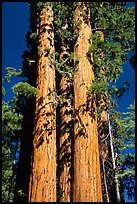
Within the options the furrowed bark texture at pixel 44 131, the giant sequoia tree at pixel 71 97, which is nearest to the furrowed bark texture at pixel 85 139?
the giant sequoia tree at pixel 71 97

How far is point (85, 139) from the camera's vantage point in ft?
19.3

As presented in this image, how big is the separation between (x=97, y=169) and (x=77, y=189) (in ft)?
1.96

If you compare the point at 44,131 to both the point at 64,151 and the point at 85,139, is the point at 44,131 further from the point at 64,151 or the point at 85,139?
the point at 64,151

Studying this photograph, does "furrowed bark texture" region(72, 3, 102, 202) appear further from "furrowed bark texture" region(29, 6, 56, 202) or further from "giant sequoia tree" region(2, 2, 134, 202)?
"furrowed bark texture" region(29, 6, 56, 202)

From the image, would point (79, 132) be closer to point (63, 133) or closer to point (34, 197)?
point (34, 197)

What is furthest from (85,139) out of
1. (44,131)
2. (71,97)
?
(71,97)

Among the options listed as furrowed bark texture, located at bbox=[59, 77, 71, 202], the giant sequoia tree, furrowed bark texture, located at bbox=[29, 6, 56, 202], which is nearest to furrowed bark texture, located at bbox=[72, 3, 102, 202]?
the giant sequoia tree

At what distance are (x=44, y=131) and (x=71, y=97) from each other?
47.0 inches

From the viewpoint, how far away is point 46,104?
22.4 ft

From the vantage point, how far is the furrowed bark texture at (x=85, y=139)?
5359mm

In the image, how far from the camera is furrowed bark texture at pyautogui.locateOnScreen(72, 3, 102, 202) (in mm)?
5359

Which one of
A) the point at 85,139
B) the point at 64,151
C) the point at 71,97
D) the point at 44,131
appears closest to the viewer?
the point at 85,139

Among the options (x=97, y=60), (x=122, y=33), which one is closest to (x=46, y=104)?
(x=97, y=60)

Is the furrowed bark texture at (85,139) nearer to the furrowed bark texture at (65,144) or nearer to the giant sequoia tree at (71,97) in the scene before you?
the giant sequoia tree at (71,97)
